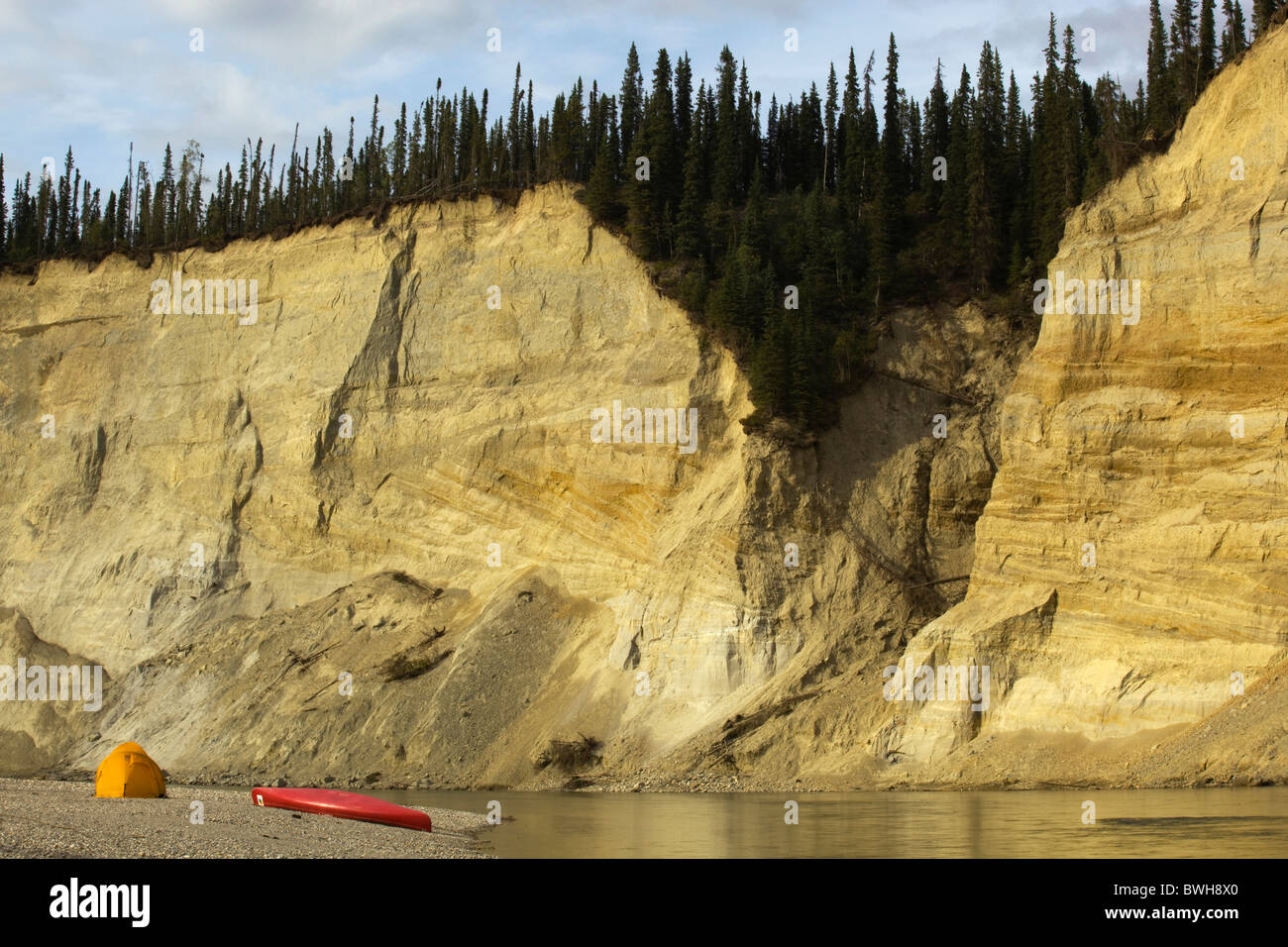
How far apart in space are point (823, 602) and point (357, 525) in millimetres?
19707

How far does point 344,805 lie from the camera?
2647 cm

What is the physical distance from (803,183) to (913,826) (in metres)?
48.6

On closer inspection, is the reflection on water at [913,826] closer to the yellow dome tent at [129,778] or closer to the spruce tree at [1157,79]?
the yellow dome tent at [129,778]

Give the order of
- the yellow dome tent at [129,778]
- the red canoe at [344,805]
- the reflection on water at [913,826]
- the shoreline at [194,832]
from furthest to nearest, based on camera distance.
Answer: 1. the yellow dome tent at [129,778]
2. the red canoe at [344,805]
3. the reflection on water at [913,826]
4. the shoreline at [194,832]

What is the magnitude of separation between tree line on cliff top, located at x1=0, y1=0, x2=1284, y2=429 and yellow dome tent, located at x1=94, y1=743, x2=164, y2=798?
20605 millimetres

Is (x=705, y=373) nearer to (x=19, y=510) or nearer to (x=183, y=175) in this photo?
(x=19, y=510)

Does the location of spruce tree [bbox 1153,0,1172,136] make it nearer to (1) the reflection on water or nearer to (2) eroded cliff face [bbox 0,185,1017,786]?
(2) eroded cliff face [bbox 0,185,1017,786]

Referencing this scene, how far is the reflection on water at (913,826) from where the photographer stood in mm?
17922

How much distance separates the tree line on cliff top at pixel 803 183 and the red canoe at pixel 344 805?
62.7 feet

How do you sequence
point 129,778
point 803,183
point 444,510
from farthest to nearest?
point 803,183 → point 444,510 → point 129,778

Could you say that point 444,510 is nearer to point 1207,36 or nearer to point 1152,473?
point 1152,473

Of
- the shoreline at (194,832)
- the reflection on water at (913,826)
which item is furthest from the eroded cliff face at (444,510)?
the shoreline at (194,832)

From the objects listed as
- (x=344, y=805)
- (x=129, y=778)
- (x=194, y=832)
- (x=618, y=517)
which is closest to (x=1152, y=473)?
(x=618, y=517)

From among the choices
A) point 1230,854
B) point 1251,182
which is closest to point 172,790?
point 1230,854
